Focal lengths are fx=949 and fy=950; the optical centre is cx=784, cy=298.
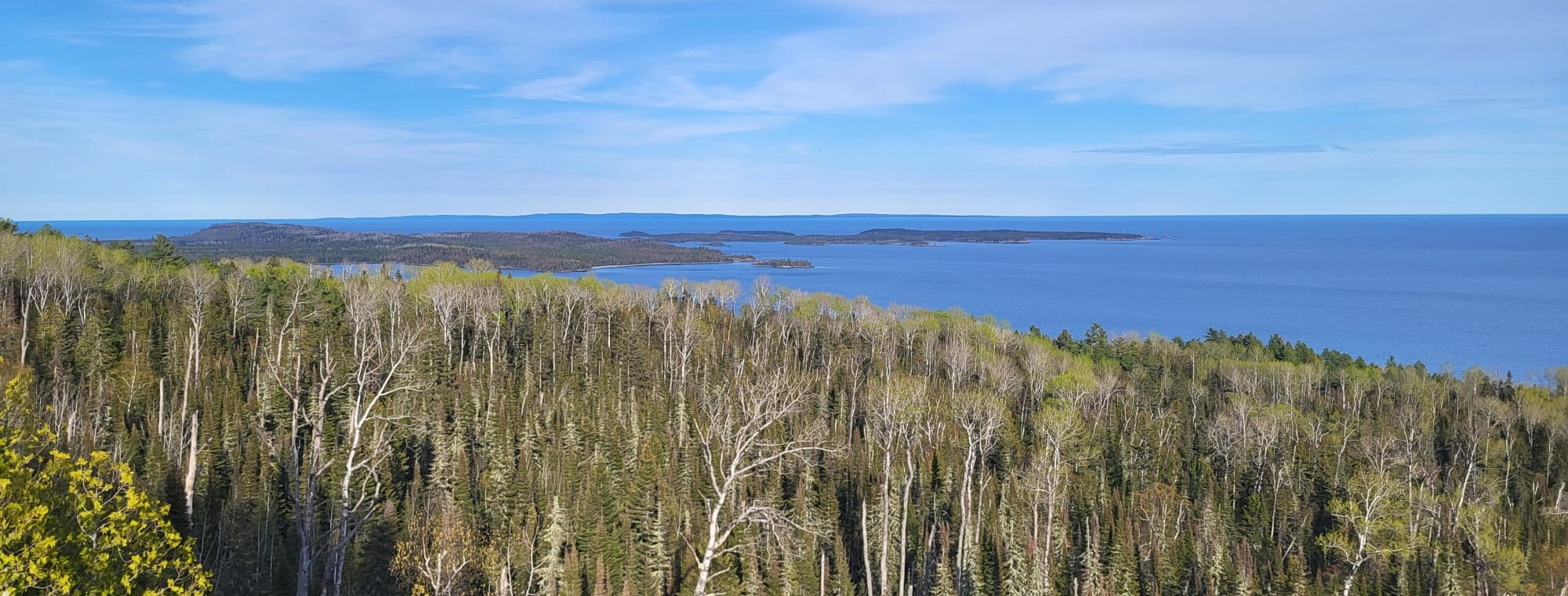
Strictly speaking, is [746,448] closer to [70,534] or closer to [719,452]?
[70,534]

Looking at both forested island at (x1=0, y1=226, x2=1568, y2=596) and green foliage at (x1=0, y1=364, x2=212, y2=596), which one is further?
forested island at (x1=0, y1=226, x2=1568, y2=596)

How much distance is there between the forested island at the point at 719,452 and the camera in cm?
4097

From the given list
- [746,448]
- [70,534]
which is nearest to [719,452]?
[746,448]

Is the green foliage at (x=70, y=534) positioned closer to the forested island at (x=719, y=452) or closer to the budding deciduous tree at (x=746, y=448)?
the forested island at (x=719, y=452)

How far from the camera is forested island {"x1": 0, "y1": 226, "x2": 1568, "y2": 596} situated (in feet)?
134

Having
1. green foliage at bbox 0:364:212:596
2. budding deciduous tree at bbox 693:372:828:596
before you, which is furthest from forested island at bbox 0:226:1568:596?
budding deciduous tree at bbox 693:372:828:596

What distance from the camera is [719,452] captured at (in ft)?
174

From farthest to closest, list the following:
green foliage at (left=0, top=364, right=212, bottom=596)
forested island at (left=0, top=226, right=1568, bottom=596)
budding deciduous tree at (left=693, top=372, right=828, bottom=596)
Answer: forested island at (left=0, top=226, right=1568, bottom=596), budding deciduous tree at (left=693, top=372, right=828, bottom=596), green foliage at (left=0, top=364, right=212, bottom=596)

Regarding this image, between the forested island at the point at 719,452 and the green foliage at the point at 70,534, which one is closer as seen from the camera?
the green foliage at the point at 70,534

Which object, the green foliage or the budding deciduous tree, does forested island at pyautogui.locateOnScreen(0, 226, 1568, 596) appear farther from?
the budding deciduous tree

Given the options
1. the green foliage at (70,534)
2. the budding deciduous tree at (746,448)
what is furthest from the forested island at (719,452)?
the budding deciduous tree at (746,448)

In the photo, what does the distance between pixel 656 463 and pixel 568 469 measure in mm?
4922

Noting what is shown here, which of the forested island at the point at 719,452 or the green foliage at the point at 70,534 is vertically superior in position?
the green foliage at the point at 70,534

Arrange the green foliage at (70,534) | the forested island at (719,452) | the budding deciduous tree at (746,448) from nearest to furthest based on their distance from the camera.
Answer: the green foliage at (70,534)
the budding deciduous tree at (746,448)
the forested island at (719,452)
